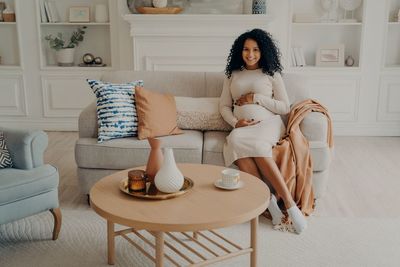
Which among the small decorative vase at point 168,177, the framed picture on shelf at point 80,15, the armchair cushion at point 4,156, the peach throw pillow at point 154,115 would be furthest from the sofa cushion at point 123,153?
the framed picture on shelf at point 80,15

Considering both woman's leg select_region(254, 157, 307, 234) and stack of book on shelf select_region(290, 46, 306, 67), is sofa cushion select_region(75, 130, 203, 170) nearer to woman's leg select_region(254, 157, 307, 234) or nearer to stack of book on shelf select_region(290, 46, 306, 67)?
woman's leg select_region(254, 157, 307, 234)

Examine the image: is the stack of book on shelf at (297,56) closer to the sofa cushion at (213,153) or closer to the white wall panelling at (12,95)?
the sofa cushion at (213,153)

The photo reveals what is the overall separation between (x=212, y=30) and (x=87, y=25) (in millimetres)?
1364

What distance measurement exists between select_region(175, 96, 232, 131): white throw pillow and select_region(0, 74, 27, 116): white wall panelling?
2.53m

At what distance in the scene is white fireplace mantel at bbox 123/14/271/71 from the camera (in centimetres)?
500

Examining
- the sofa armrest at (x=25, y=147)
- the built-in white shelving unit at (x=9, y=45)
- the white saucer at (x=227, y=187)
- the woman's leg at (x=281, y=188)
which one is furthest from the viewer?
the built-in white shelving unit at (x=9, y=45)

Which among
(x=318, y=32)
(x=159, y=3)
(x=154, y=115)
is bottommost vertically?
(x=154, y=115)

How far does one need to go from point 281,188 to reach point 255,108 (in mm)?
617

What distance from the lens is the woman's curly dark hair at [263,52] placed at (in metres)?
3.35

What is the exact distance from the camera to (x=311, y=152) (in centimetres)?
319

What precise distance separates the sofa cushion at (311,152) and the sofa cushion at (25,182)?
96 centimetres

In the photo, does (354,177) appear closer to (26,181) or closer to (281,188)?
(281,188)

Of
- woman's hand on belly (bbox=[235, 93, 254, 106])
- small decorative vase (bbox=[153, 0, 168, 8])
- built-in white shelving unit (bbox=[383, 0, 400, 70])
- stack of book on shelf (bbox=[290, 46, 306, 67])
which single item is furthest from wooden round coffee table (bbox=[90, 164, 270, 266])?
built-in white shelving unit (bbox=[383, 0, 400, 70])

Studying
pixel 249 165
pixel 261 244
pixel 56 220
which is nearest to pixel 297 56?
pixel 249 165
